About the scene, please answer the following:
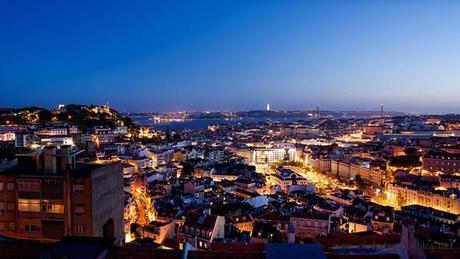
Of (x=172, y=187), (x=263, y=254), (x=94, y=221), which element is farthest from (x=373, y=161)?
(x=263, y=254)

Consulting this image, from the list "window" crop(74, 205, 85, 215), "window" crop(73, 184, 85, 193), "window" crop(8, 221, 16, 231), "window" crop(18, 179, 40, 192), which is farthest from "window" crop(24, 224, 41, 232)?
"window" crop(73, 184, 85, 193)

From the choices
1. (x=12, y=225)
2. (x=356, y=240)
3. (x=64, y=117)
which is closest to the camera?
(x=12, y=225)

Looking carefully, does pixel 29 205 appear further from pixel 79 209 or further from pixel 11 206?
pixel 79 209

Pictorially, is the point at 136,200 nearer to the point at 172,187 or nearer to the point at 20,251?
the point at 172,187

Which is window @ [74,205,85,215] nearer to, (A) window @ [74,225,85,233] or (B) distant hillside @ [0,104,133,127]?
(A) window @ [74,225,85,233]

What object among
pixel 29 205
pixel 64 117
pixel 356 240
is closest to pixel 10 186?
pixel 29 205

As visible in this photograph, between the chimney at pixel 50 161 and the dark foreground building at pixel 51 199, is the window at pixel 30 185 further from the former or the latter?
the chimney at pixel 50 161
